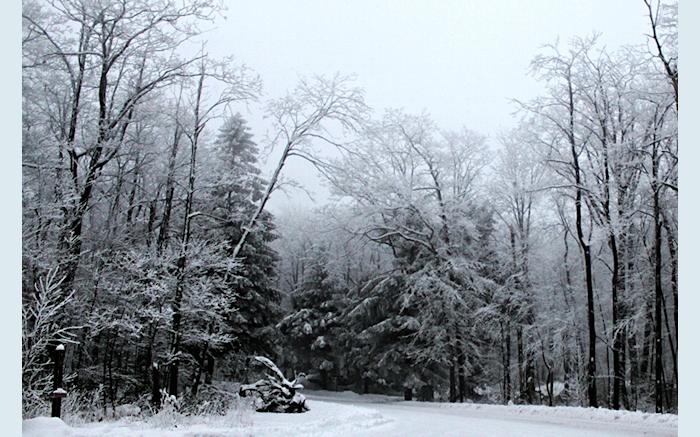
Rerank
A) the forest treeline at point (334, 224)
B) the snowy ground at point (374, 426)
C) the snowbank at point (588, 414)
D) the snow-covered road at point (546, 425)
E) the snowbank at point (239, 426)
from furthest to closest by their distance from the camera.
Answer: the forest treeline at point (334, 224) < the snowbank at point (588, 414) < the snow-covered road at point (546, 425) < the snowy ground at point (374, 426) < the snowbank at point (239, 426)

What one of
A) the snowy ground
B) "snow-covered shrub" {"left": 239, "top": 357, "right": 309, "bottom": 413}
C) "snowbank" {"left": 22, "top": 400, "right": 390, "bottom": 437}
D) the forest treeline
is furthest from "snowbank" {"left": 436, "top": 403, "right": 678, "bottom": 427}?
"snow-covered shrub" {"left": 239, "top": 357, "right": 309, "bottom": 413}

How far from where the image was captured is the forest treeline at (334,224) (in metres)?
8.95

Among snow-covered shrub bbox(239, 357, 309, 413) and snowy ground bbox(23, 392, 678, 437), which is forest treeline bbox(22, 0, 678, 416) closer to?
snowy ground bbox(23, 392, 678, 437)

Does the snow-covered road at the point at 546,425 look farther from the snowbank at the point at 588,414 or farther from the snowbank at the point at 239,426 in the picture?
the snowbank at the point at 239,426

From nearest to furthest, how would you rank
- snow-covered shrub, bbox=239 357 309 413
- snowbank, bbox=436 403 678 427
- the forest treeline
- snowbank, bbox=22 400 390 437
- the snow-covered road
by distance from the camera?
snowbank, bbox=22 400 390 437, the snow-covered road, snowbank, bbox=436 403 678 427, the forest treeline, snow-covered shrub, bbox=239 357 309 413

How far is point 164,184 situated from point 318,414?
22.3 feet

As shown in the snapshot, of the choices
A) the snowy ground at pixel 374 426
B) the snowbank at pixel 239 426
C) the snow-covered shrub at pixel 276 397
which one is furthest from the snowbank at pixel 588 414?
the snow-covered shrub at pixel 276 397

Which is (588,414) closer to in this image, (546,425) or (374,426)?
(546,425)

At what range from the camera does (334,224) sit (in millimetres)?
18234

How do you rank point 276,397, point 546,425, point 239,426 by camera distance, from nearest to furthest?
1. point 239,426
2. point 546,425
3. point 276,397

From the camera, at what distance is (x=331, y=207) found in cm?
1797

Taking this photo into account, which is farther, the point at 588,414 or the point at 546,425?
the point at 588,414

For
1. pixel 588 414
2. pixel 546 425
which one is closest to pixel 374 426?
pixel 546 425

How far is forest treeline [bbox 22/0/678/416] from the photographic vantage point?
29.4 feet
